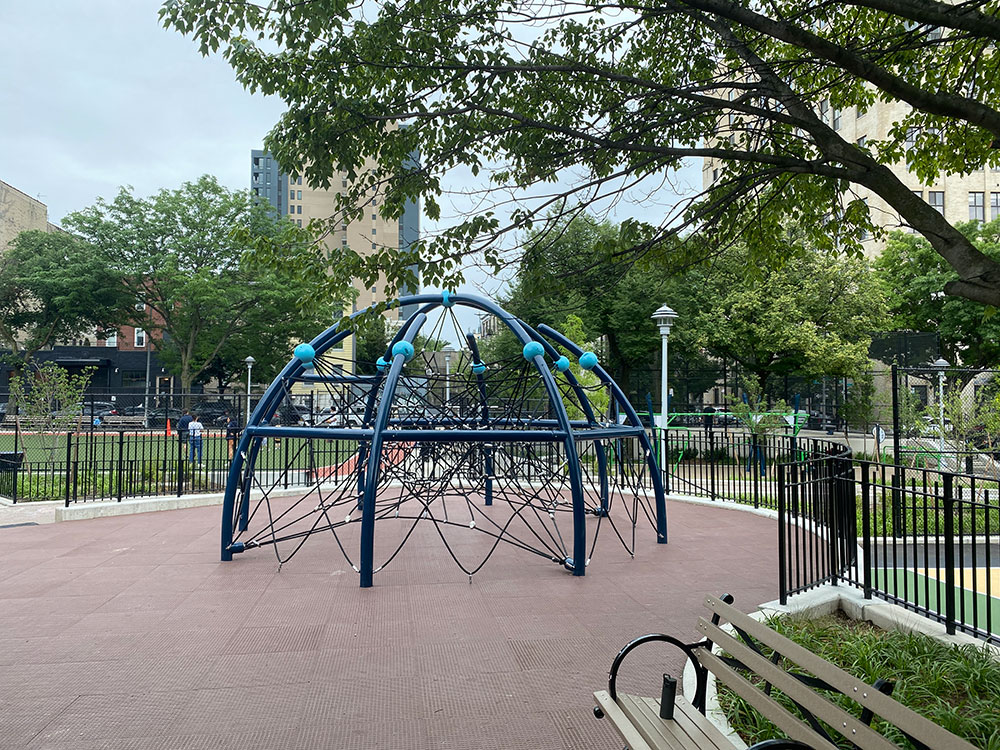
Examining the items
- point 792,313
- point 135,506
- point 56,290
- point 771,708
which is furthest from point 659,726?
point 56,290

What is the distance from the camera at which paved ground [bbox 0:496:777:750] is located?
436 cm

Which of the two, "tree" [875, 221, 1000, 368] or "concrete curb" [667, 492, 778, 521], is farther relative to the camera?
"tree" [875, 221, 1000, 368]

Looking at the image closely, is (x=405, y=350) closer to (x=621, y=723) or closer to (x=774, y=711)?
(x=621, y=723)

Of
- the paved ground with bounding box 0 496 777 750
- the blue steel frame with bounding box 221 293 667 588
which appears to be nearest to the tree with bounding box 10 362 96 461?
the paved ground with bounding box 0 496 777 750

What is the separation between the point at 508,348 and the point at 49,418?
18.7 m

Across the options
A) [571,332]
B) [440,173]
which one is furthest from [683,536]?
[571,332]

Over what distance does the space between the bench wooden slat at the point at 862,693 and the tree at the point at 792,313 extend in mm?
25580

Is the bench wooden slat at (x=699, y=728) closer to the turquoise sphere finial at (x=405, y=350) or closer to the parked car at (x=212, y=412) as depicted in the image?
the turquoise sphere finial at (x=405, y=350)

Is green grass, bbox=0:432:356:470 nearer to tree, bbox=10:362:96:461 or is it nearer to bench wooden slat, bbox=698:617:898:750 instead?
tree, bbox=10:362:96:461

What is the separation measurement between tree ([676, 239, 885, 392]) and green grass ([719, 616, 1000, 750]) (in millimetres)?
23731

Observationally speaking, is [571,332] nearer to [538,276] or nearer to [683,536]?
[683,536]

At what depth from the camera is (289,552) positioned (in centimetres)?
972

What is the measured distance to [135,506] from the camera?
42.3 feet

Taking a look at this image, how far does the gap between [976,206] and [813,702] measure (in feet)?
173
